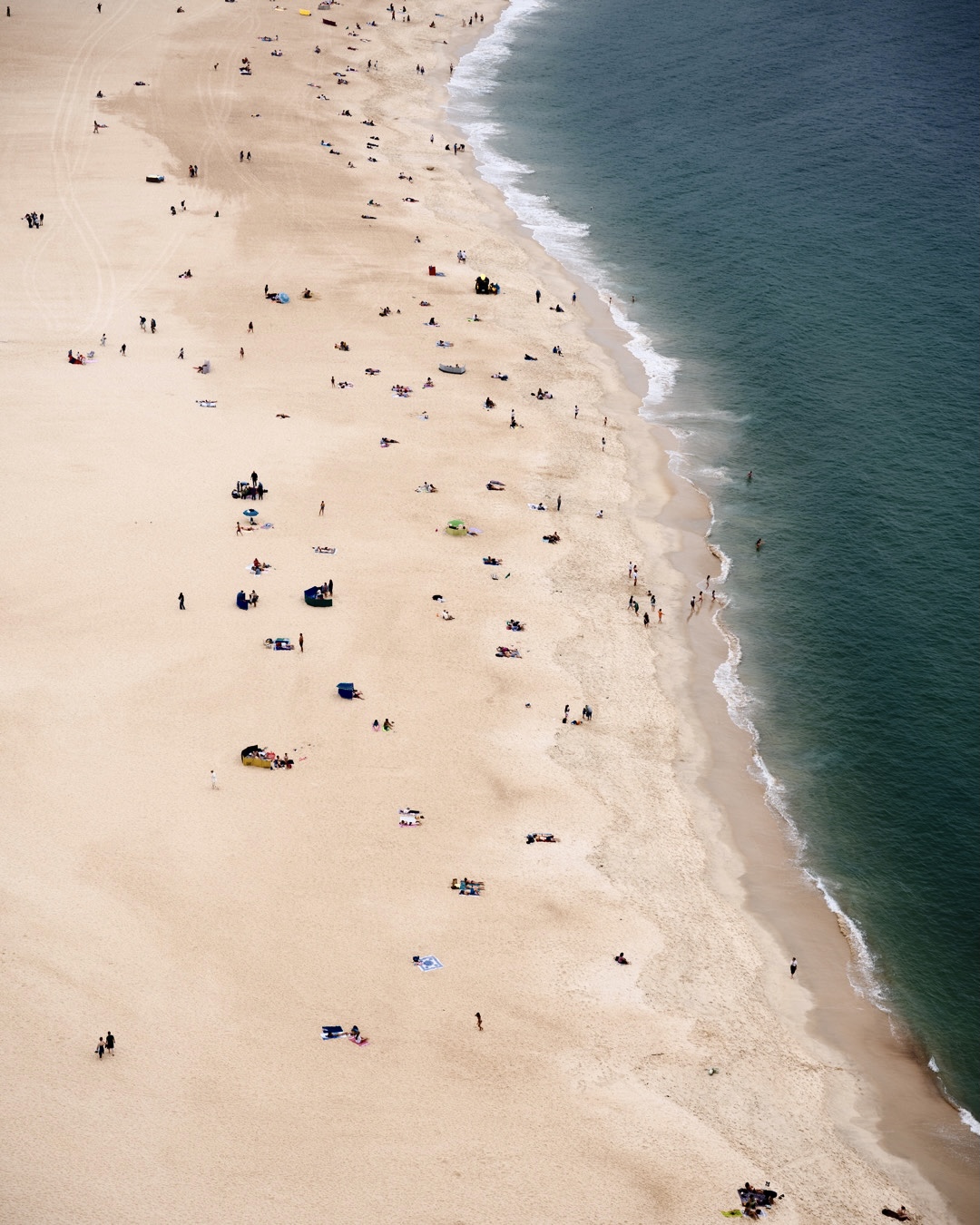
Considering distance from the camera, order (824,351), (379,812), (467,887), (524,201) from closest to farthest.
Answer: (467,887) → (379,812) → (824,351) → (524,201)

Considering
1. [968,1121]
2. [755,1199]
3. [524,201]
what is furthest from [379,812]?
[524,201]

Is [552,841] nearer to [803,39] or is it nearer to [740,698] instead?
[740,698]

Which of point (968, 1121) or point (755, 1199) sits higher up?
point (755, 1199)

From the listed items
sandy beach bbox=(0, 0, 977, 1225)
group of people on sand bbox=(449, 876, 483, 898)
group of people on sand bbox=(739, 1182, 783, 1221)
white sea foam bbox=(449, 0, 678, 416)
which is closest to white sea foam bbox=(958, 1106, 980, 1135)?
sandy beach bbox=(0, 0, 977, 1225)

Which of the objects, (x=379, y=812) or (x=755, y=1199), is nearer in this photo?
(x=755, y=1199)

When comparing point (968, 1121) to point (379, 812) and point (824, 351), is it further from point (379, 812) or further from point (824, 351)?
point (824, 351)

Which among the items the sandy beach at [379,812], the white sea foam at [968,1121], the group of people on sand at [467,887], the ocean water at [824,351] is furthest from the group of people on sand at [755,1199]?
the group of people on sand at [467,887]
